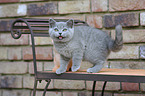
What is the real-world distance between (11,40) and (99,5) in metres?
0.89

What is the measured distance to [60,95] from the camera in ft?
5.80

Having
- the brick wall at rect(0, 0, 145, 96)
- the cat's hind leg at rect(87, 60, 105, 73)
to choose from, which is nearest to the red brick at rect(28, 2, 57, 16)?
the brick wall at rect(0, 0, 145, 96)

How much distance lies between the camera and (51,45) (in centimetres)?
176

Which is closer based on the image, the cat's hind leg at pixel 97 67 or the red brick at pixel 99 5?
the cat's hind leg at pixel 97 67

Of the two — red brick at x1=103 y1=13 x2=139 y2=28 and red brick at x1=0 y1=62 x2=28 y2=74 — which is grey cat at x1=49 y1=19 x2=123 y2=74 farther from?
red brick at x1=0 y1=62 x2=28 y2=74

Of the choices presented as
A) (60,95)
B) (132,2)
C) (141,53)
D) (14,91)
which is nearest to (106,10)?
(132,2)

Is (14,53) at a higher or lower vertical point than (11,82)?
higher

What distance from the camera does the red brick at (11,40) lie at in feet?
5.95

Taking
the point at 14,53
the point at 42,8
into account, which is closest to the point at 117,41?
the point at 42,8

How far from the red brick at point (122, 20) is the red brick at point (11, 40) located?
76 centimetres

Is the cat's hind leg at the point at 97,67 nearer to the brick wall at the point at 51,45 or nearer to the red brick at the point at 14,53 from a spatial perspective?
the brick wall at the point at 51,45

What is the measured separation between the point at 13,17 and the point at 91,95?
1.05 meters

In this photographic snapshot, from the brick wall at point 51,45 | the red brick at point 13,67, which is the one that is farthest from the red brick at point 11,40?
the red brick at point 13,67

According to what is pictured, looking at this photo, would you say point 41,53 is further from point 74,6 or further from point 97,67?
point 97,67
